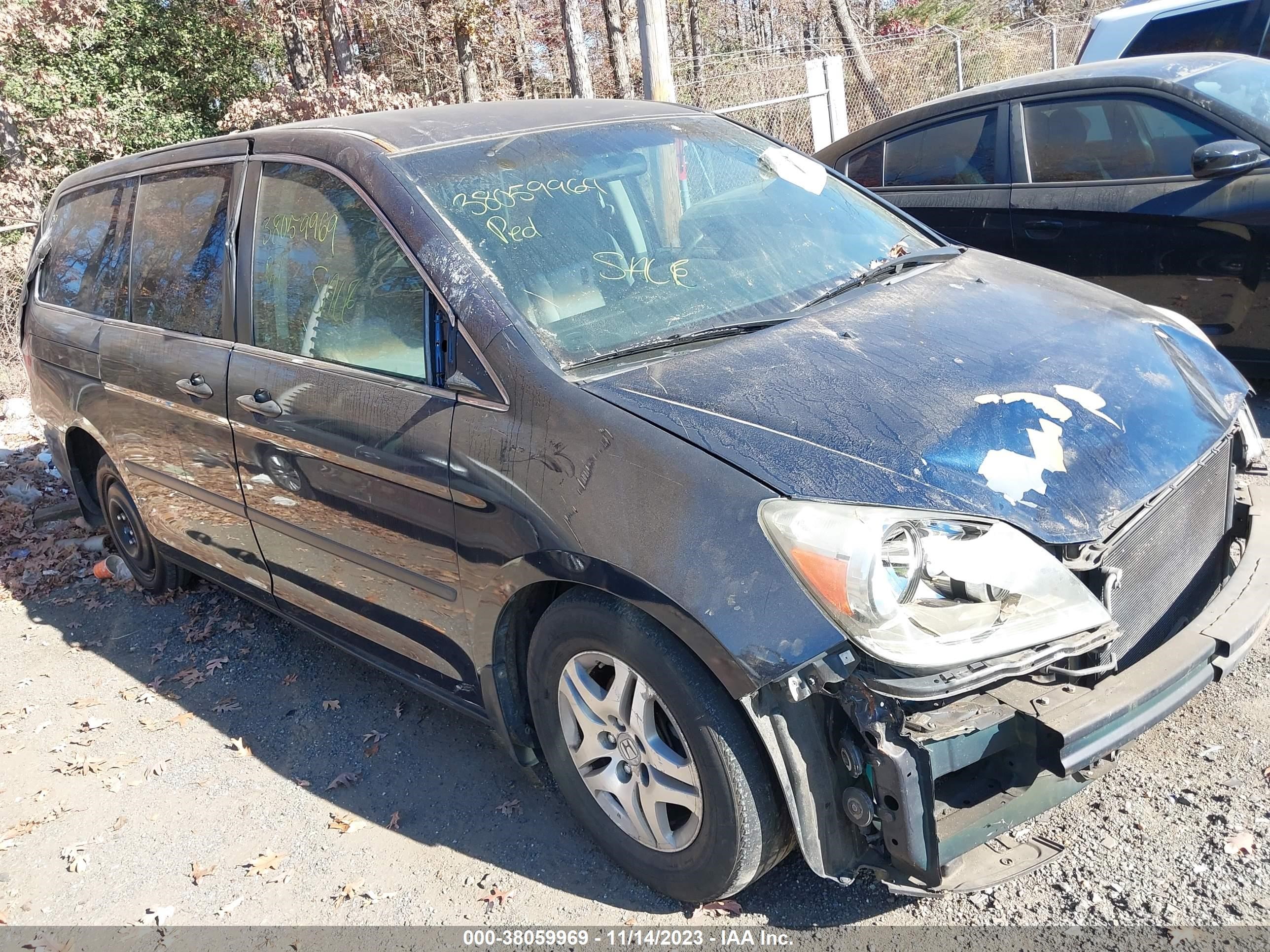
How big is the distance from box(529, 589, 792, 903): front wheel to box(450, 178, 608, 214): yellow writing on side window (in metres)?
1.23

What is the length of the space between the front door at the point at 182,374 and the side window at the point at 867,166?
4.01 m

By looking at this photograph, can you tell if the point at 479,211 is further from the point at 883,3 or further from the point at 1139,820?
the point at 883,3

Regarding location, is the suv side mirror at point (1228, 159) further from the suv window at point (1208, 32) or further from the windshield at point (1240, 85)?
the suv window at point (1208, 32)

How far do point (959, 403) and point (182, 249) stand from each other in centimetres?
313

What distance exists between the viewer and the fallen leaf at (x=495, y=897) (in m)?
2.82

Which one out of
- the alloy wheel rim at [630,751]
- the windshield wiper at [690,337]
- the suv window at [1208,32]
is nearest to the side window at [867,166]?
the suv window at [1208,32]

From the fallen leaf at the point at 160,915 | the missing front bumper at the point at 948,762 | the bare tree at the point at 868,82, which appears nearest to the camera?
the missing front bumper at the point at 948,762

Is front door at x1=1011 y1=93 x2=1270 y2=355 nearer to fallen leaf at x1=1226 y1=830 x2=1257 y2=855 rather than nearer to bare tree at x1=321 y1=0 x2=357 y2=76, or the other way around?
fallen leaf at x1=1226 y1=830 x2=1257 y2=855

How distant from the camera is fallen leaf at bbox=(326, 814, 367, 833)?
3.26m

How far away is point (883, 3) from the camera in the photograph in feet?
81.1

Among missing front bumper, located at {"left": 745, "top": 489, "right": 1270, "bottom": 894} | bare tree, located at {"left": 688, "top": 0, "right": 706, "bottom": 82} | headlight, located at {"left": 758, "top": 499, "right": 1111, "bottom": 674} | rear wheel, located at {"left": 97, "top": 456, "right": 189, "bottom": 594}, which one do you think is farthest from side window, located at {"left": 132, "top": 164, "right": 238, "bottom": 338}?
bare tree, located at {"left": 688, "top": 0, "right": 706, "bottom": 82}

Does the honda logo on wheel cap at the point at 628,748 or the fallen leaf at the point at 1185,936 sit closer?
the fallen leaf at the point at 1185,936

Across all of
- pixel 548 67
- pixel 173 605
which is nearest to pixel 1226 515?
pixel 173 605

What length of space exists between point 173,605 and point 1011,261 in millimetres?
4239
